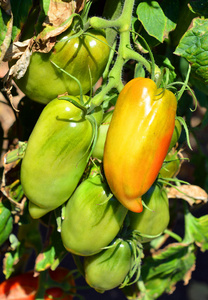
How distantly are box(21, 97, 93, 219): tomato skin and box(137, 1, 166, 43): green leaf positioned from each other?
7.6 inches

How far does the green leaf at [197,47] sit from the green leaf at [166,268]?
1.48 feet

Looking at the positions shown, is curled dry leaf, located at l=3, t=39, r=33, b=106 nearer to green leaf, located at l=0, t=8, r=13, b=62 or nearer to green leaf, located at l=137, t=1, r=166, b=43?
green leaf, located at l=0, t=8, r=13, b=62

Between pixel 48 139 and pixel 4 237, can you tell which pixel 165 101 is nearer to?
pixel 48 139

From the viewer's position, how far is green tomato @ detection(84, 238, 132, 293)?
2.25 feet

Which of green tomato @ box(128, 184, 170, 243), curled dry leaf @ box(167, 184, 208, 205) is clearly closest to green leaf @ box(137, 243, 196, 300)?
curled dry leaf @ box(167, 184, 208, 205)

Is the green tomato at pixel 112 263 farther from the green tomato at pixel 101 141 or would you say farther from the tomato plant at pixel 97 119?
the green tomato at pixel 101 141

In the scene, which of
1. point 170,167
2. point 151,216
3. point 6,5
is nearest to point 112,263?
point 151,216

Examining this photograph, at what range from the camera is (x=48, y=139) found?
0.59 metres

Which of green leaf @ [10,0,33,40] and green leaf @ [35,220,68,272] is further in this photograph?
green leaf @ [35,220,68,272]

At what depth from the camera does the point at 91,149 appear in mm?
600

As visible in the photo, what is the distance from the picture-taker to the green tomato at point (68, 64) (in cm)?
61

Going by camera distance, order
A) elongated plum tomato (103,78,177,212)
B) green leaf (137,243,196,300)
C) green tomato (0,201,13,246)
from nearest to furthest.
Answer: elongated plum tomato (103,78,177,212), green tomato (0,201,13,246), green leaf (137,243,196,300)

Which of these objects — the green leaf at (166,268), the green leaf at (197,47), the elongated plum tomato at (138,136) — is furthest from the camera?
the green leaf at (166,268)

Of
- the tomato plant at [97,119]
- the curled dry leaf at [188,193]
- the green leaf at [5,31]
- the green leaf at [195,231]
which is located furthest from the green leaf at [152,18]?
the green leaf at [195,231]
